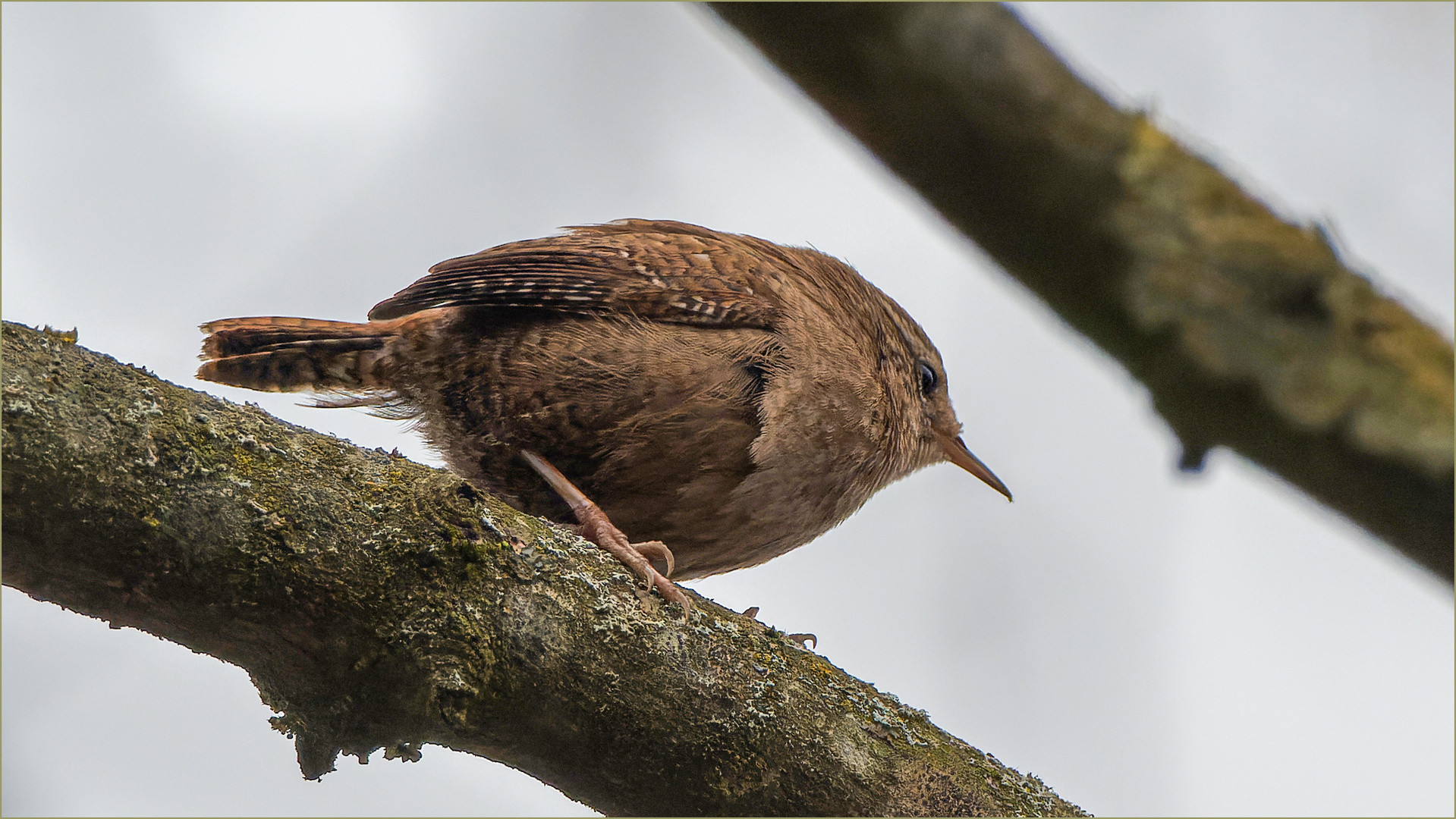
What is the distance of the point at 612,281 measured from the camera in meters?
3.64

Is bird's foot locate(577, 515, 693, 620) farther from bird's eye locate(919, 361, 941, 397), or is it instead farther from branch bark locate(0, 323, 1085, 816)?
bird's eye locate(919, 361, 941, 397)

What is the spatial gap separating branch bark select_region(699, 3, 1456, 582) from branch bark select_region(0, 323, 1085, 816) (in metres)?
1.01

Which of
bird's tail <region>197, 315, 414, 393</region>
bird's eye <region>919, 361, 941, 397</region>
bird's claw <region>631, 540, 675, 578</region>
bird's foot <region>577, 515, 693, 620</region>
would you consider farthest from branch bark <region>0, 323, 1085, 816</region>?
bird's eye <region>919, 361, 941, 397</region>

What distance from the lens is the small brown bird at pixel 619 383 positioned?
11.1 ft

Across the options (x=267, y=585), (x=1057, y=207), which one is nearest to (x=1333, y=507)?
(x=1057, y=207)

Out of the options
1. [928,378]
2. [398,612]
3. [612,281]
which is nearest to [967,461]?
[928,378]

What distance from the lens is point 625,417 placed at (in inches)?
133

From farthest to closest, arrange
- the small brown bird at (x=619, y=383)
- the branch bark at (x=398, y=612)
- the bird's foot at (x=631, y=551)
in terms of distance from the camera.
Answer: the small brown bird at (x=619, y=383), the bird's foot at (x=631, y=551), the branch bark at (x=398, y=612)

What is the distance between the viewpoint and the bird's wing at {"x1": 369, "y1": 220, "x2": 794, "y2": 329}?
11.6ft

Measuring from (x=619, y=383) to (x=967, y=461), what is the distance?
2.04 meters

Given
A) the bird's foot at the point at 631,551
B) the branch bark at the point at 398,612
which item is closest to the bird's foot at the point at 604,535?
the bird's foot at the point at 631,551

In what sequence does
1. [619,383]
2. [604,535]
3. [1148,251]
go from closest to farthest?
[1148,251] < [604,535] < [619,383]

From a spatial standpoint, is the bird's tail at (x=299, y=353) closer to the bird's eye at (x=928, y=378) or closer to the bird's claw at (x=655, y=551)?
the bird's claw at (x=655, y=551)

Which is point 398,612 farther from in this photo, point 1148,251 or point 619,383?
point 1148,251
